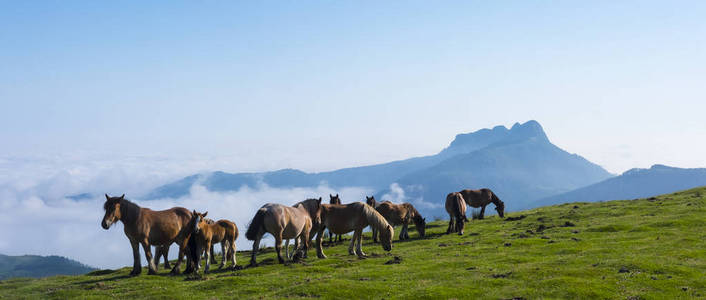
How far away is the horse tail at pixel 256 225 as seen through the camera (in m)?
22.9

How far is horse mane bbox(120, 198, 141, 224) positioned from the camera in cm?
2258

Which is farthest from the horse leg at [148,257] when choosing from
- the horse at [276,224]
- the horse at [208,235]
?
the horse at [276,224]

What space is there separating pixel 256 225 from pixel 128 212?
5706 millimetres

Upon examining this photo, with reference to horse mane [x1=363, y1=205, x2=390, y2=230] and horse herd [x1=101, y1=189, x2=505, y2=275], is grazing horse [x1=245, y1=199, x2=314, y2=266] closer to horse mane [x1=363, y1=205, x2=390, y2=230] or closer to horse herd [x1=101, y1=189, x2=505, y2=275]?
horse herd [x1=101, y1=189, x2=505, y2=275]

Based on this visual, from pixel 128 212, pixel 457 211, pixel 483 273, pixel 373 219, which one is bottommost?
pixel 483 273

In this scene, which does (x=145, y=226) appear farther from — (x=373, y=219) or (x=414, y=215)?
(x=414, y=215)

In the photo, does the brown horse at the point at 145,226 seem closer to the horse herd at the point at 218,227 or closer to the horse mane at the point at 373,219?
the horse herd at the point at 218,227

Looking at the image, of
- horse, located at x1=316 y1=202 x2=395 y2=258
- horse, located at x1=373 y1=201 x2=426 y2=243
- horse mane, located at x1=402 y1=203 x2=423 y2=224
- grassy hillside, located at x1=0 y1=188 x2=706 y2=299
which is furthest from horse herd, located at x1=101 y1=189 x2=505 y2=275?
horse mane, located at x1=402 y1=203 x2=423 y2=224

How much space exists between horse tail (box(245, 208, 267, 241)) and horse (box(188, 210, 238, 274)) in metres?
1.90

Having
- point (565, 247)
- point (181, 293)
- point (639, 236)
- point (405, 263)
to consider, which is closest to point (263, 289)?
point (181, 293)

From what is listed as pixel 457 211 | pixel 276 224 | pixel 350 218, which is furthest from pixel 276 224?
pixel 457 211

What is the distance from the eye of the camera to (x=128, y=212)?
22703 mm

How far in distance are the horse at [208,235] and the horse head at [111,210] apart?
3.16 metres

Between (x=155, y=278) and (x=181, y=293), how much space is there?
428 cm
